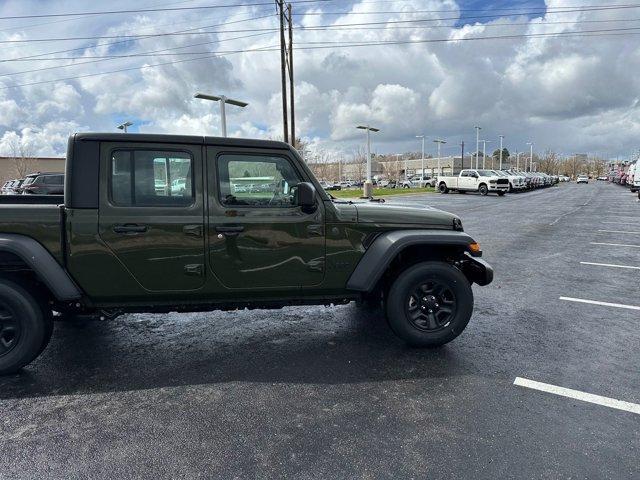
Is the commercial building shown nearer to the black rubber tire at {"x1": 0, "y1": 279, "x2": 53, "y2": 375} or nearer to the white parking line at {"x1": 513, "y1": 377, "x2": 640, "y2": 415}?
the black rubber tire at {"x1": 0, "y1": 279, "x2": 53, "y2": 375}

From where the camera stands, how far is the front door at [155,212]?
358 cm

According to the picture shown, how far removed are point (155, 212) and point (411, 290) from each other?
2315mm

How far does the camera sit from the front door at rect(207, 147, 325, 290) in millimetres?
3730

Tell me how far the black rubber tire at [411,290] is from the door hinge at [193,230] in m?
1.76

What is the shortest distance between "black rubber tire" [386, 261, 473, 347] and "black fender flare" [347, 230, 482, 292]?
0.24 m

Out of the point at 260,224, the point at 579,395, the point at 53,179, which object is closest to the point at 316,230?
the point at 260,224

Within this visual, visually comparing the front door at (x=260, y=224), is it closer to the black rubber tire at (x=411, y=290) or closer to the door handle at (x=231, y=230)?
the door handle at (x=231, y=230)

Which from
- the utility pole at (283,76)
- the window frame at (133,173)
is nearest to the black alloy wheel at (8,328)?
the window frame at (133,173)

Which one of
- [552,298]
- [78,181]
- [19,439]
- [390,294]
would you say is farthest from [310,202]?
[552,298]

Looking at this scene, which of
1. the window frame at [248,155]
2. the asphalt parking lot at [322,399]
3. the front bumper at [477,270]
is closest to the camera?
the asphalt parking lot at [322,399]

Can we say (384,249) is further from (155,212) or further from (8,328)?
(8,328)

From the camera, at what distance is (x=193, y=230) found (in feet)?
12.0

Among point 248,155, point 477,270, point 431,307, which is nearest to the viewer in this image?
point 248,155

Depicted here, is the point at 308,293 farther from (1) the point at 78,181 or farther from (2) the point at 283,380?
(1) the point at 78,181
